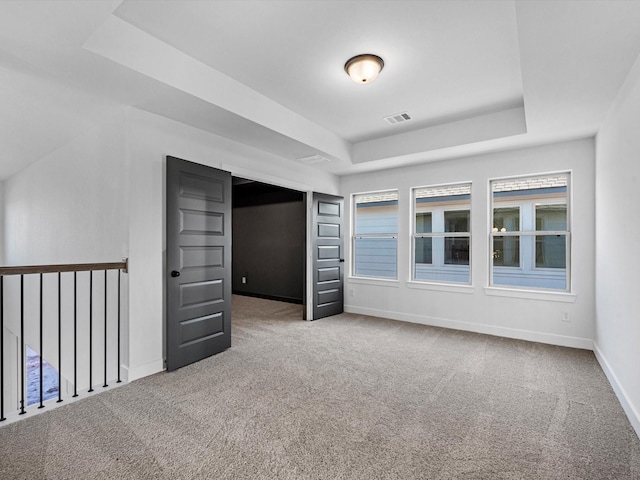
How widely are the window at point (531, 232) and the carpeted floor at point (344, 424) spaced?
105 centimetres

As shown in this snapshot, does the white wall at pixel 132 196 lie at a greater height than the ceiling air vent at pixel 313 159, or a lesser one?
lesser

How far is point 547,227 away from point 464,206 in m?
1.06

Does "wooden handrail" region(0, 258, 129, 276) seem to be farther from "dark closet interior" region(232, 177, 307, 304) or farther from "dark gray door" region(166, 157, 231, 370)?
"dark closet interior" region(232, 177, 307, 304)

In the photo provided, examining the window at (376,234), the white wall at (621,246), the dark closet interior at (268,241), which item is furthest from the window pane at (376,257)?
the white wall at (621,246)

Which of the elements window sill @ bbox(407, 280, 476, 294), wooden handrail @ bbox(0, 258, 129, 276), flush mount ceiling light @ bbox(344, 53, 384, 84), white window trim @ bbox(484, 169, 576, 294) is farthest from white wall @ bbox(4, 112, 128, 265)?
white window trim @ bbox(484, 169, 576, 294)

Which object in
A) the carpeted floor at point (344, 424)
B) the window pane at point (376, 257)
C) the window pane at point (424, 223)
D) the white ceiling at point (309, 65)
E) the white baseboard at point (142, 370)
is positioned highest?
the white ceiling at point (309, 65)

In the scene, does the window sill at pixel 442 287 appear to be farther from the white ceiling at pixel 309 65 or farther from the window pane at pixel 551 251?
the white ceiling at pixel 309 65

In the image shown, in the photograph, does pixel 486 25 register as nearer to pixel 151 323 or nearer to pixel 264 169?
pixel 264 169

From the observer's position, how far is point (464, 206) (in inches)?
187

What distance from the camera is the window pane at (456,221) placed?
473cm

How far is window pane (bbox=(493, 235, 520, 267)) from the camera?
14.2 feet

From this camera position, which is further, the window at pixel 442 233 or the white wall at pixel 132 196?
the window at pixel 442 233

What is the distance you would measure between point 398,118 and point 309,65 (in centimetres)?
159

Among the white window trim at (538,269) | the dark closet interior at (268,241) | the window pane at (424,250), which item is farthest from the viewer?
the dark closet interior at (268,241)
